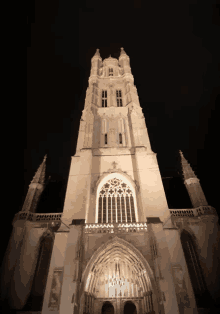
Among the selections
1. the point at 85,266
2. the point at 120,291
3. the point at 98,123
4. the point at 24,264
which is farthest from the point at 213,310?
the point at 98,123

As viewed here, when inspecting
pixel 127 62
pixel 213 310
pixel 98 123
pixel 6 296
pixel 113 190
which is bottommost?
pixel 213 310

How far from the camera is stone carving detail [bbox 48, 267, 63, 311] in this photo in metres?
10.3

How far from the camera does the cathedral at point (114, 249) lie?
1081 cm

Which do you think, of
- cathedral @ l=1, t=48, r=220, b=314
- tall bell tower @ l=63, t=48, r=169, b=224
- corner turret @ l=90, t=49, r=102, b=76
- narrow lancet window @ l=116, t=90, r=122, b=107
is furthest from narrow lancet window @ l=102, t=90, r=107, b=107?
cathedral @ l=1, t=48, r=220, b=314

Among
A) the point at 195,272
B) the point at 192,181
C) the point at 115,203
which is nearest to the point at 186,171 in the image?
the point at 192,181

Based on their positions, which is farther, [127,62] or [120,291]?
[127,62]

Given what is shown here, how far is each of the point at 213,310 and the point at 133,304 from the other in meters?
4.61

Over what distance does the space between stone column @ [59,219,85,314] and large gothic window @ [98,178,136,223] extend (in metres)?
3.05

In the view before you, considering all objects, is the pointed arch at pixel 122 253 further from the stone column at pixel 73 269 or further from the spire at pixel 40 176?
the spire at pixel 40 176

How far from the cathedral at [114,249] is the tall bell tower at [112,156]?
0.30 ft

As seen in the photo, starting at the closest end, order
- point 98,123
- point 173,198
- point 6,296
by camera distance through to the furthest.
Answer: point 6,296
point 173,198
point 98,123

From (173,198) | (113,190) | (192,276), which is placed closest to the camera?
(192,276)

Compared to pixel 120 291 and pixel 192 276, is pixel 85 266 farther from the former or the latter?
pixel 192 276

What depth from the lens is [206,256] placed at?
42.8 ft
